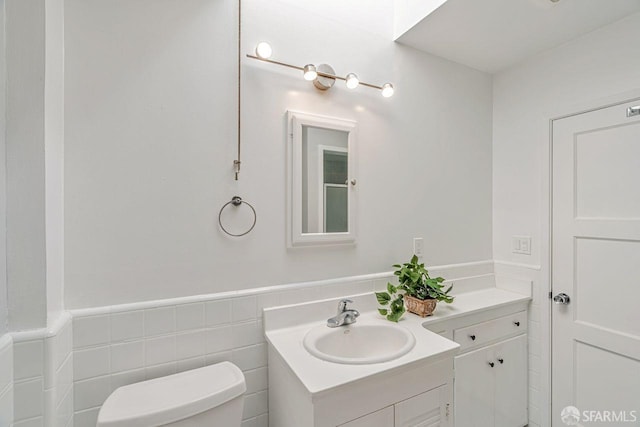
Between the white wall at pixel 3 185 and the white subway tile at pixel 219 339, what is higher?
the white wall at pixel 3 185

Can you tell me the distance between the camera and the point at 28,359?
2.75ft

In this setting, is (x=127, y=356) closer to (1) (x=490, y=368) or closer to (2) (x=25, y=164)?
(2) (x=25, y=164)

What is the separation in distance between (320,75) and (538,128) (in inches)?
59.4

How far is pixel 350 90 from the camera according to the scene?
1559 millimetres

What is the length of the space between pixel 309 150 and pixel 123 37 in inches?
34.6

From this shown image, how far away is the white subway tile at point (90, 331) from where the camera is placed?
1022 mm

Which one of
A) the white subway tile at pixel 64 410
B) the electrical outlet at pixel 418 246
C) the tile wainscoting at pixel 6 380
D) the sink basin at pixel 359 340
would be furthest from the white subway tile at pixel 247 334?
the electrical outlet at pixel 418 246

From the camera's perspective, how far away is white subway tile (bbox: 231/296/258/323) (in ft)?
4.15

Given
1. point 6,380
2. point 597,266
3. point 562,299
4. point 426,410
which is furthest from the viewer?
point 562,299

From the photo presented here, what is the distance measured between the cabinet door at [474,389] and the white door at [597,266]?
1.57 feet

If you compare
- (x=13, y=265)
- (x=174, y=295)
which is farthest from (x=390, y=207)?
(x=13, y=265)

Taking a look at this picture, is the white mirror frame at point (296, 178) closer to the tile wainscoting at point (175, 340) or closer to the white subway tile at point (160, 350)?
the tile wainscoting at point (175, 340)

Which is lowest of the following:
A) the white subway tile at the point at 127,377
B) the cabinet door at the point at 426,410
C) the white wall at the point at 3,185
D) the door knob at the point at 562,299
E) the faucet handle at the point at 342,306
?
the cabinet door at the point at 426,410

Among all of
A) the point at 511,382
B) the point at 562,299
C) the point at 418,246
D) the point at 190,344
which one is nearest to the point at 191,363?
the point at 190,344
